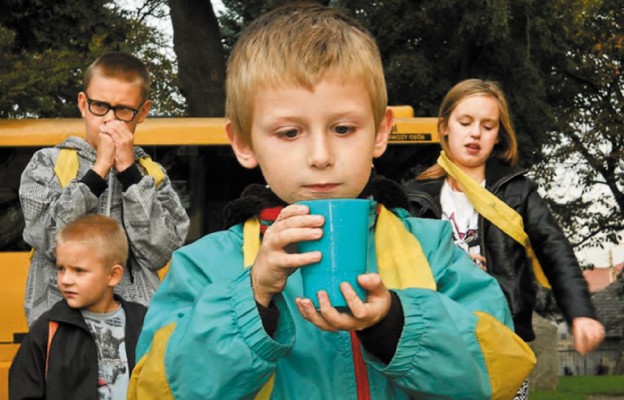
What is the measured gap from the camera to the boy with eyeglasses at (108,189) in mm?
4516

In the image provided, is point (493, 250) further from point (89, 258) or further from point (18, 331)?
point (18, 331)

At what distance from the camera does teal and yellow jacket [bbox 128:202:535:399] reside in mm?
1934

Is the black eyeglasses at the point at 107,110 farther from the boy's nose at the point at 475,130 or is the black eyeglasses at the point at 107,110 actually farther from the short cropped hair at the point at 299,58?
the short cropped hair at the point at 299,58

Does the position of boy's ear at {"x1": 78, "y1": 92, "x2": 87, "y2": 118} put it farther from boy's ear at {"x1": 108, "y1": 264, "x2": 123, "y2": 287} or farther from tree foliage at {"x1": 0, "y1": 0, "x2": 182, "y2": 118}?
tree foliage at {"x1": 0, "y1": 0, "x2": 182, "y2": 118}

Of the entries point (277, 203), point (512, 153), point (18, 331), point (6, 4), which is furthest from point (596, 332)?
point (6, 4)

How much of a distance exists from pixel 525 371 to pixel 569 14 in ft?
77.4

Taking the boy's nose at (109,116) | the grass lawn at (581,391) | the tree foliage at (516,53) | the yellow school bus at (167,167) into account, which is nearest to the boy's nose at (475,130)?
the boy's nose at (109,116)

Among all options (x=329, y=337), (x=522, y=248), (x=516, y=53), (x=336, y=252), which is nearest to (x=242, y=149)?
(x=329, y=337)

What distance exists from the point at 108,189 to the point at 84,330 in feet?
2.10

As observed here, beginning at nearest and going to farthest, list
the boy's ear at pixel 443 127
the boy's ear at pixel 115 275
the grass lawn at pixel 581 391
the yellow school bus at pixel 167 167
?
the boy's ear at pixel 115 275
the boy's ear at pixel 443 127
the yellow school bus at pixel 167 167
the grass lawn at pixel 581 391

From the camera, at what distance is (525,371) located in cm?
212

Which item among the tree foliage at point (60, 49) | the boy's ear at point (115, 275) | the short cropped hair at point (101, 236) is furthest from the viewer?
the tree foliage at point (60, 49)

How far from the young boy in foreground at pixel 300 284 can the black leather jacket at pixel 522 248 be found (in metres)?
2.49

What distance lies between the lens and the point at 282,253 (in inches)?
71.4
